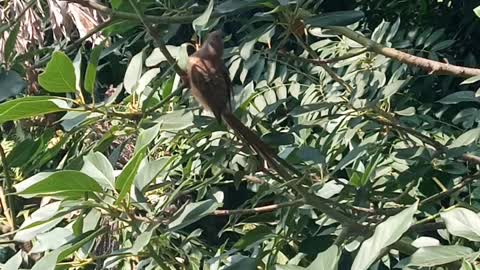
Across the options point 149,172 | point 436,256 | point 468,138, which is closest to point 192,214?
point 149,172

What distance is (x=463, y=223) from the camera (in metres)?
0.99

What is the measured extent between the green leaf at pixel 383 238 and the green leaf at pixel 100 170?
0.32 meters

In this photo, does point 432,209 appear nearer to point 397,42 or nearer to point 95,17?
point 397,42

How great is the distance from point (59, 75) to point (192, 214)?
0.78 feet

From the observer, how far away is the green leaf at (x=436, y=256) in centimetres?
95

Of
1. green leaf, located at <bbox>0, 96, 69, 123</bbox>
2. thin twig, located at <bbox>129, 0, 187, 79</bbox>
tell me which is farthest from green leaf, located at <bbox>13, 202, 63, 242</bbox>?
thin twig, located at <bbox>129, 0, 187, 79</bbox>

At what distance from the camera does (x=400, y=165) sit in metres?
1.66

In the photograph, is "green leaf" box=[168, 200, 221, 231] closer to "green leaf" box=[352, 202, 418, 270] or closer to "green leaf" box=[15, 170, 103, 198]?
"green leaf" box=[15, 170, 103, 198]

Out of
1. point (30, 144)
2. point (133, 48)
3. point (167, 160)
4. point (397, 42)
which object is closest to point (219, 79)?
point (167, 160)

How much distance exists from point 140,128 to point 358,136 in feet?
2.12

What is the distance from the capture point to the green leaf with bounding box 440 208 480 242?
0.97 metres

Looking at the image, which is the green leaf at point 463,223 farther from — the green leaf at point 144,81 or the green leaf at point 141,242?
the green leaf at point 144,81

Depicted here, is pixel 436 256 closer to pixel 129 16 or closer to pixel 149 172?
→ pixel 149 172

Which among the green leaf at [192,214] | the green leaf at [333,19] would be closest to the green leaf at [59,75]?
the green leaf at [192,214]
